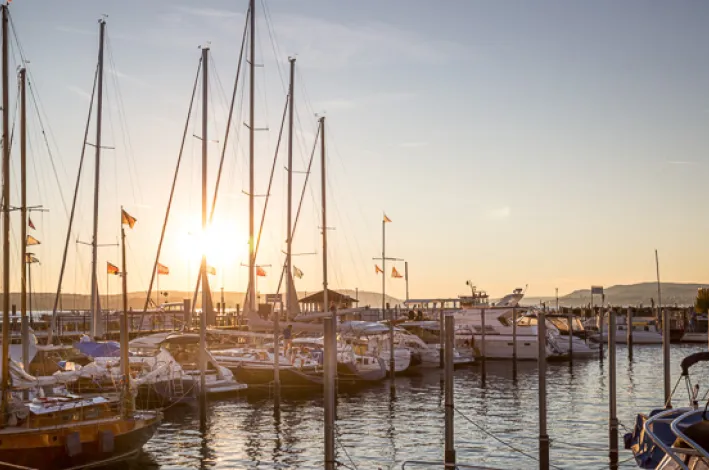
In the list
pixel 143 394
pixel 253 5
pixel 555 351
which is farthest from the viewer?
pixel 555 351

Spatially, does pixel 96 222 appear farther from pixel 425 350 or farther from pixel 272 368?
pixel 425 350

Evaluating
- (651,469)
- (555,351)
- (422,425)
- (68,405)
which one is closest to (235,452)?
(68,405)

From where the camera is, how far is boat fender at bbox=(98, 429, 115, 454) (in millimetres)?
25062

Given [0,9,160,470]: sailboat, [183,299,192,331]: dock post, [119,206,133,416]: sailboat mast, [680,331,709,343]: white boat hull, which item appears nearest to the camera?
[0,9,160,470]: sailboat

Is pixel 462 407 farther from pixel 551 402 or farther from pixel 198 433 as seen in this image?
pixel 198 433

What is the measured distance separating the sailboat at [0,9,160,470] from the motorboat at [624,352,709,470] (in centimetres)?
1440

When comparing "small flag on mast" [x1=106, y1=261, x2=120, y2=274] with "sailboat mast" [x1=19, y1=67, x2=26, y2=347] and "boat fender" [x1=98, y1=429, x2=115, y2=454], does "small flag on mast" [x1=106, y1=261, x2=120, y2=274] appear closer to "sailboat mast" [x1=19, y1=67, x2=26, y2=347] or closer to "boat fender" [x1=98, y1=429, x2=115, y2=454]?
"sailboat mast" [x1=19, y1=67, x2=26, y2=347]

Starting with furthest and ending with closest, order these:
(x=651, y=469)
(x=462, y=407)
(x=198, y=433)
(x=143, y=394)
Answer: (x=462, y=407) < (x=143, y=394) < (x=198, y=433) < (x=651, y=469)

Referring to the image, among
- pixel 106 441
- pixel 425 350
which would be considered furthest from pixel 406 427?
pixel 425 350

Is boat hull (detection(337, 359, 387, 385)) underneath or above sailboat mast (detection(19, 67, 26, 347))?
underneath

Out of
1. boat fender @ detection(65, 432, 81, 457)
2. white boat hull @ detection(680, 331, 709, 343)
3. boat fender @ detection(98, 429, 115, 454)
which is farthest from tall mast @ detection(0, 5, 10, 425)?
white boat hull @ detection(680, 331, 709, 343)

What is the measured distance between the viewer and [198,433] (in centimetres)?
3288

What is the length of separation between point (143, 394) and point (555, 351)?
37.8m

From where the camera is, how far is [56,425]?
79.2 feet
